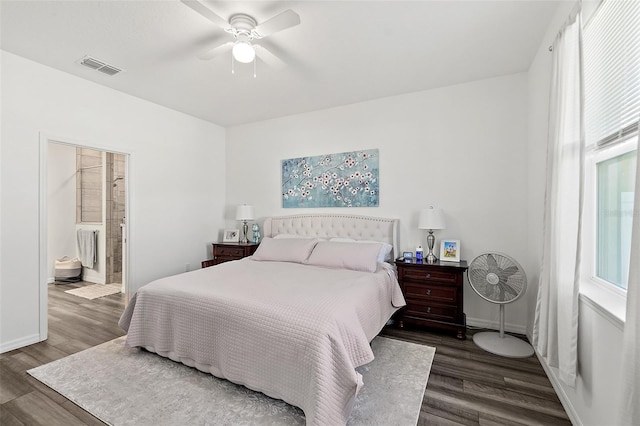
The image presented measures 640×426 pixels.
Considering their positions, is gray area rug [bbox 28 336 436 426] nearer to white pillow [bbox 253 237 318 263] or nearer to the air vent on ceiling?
white pillow [bbox 253 237 318 263]

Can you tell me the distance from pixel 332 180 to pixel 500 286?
2.34 m

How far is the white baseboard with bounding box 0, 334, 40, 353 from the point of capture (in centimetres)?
271

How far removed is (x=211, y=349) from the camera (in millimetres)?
2170

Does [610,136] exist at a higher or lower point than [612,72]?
lower

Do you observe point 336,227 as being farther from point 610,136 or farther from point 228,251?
point 610,136

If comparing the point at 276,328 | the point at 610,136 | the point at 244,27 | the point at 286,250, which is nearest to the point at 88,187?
the point at 286,250

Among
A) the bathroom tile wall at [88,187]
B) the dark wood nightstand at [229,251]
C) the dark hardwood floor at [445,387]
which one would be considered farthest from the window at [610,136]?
the bathroom tile wall at [88,187]

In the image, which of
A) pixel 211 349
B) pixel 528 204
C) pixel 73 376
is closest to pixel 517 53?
pixel 528 204

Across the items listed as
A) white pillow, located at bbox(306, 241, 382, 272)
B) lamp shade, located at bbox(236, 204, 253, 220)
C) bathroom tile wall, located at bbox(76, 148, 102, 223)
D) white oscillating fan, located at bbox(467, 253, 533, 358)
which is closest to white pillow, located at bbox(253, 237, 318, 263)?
white pillow, located at bbox(306, 241, 382, 272)

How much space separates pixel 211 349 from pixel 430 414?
1.54 meters

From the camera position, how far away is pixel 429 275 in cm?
314

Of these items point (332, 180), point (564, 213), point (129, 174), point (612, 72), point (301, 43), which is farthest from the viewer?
point (332, 180)

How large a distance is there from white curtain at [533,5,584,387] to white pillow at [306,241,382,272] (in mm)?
1493

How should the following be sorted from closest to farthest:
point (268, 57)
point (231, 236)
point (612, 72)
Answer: point (612, 72) → point (268, 57) → point (231, 236)
